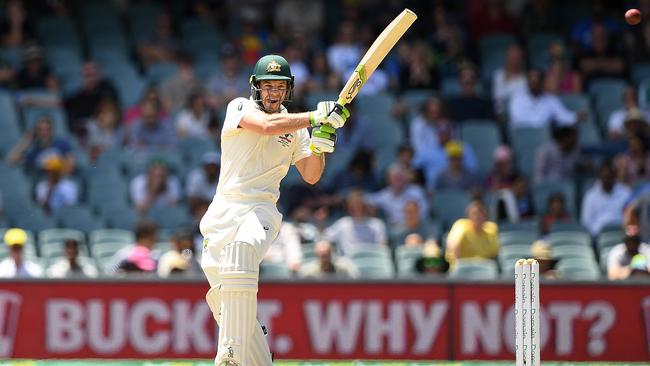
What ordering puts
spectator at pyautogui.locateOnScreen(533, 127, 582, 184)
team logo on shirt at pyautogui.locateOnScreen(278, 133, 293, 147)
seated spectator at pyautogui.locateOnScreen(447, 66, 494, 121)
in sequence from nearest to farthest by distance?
team logo on shirt at pyautogui.locateOnScreen(278, 133, 293, 147)
spectator at pyautogui.locateOnScreen(533, 127, 582, 184)
seated spectator at pyautogui.locateOnScreen(447, 66, 494, 121)

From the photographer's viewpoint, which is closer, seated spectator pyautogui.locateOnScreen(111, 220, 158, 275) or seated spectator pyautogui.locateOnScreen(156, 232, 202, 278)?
seated spectator pyautogui.locateOnScreen(156, 232, 202, 278)

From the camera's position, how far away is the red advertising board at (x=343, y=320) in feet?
35.7

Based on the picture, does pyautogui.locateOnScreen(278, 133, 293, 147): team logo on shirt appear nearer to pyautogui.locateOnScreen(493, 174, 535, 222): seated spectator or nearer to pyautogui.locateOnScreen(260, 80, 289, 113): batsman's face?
pyautogui.locateOnScreen(260, 80, 289, 113): batsman's face

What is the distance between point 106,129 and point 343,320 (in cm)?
452

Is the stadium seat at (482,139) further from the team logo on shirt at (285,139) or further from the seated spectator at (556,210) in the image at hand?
the team logo on shirt at (285,139)

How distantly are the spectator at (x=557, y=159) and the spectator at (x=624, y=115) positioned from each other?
55 centimetres

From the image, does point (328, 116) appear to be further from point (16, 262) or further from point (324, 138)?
point (16, 262)

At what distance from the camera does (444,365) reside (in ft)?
33.0

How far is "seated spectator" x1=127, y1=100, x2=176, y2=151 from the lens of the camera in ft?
46.9

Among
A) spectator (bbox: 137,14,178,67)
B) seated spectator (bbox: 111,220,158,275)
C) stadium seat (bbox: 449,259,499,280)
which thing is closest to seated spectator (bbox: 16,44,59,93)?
spectator (bbox: 137,14,178,67)

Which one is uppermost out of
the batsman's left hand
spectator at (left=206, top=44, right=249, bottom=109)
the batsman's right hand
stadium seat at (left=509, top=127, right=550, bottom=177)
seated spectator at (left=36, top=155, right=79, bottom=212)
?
spectator at (left=206, top=44, right=249, bottom=109)

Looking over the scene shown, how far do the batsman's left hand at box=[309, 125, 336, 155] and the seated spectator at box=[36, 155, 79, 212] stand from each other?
668 centimetres

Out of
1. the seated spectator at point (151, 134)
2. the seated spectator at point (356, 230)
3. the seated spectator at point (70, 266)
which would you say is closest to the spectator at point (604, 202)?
the seated spectator at point (356, 230)

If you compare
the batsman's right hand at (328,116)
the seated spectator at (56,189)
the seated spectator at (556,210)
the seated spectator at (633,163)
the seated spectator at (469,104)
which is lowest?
the batsman's right hand at (328,116)
